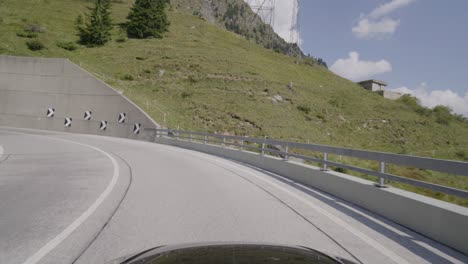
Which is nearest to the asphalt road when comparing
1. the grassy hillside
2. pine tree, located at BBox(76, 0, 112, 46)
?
the grassy hillside

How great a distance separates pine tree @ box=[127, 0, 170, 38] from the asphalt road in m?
68.8

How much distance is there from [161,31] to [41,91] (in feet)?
141

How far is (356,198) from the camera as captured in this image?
819 cm

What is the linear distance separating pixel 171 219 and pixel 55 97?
36360 mm

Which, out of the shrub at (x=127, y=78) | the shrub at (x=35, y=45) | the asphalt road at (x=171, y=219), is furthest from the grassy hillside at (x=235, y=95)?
the asphalt road at (x=171, y=219)

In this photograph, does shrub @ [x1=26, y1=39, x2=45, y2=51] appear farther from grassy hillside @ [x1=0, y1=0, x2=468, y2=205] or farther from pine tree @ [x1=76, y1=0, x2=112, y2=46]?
pine tree @ [x1=76, y1=0, x2=112, y2=46]

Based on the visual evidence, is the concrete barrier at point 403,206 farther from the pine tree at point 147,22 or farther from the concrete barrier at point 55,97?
the pine tree at point 147,22

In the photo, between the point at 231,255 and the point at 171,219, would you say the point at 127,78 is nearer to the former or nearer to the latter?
the point at 171,219

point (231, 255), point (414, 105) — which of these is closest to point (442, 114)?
point (414, 105)

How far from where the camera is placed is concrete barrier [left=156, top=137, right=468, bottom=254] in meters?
5.16

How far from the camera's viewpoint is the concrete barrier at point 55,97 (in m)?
36.0

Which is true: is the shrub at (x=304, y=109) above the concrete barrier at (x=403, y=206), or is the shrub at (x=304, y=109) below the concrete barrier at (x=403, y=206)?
above

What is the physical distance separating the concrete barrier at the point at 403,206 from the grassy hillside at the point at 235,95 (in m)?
28.6

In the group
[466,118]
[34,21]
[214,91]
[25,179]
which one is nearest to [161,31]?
[34,21]
